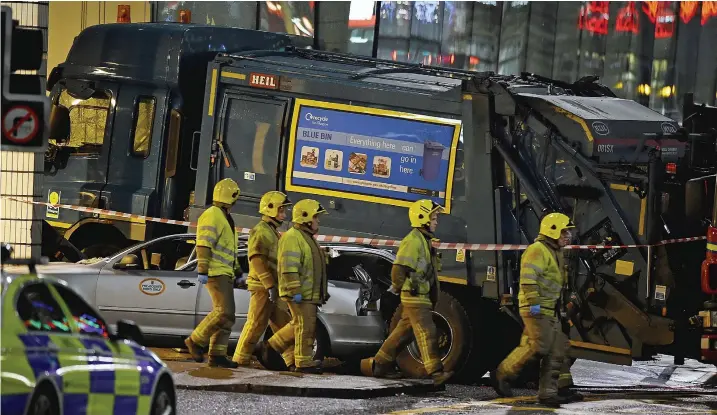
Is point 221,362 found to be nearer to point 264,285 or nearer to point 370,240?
point 264,285

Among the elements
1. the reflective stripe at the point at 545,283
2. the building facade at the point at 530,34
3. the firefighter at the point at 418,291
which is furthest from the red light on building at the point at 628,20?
the reflective stripe at the point at 545,283

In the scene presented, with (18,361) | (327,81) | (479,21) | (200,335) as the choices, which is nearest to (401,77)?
(327,81)

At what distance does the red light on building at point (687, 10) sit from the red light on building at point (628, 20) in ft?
2.94

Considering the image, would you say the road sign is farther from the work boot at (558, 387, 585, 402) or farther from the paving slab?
the work boot at (558, 387, 585, 402)

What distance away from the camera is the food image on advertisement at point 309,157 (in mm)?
16625

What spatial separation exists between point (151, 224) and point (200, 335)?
344 cm

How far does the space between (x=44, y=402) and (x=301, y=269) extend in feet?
19.2

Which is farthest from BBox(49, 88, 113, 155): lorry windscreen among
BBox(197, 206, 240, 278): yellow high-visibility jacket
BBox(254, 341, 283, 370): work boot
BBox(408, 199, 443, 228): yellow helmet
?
BBox(408, 199, 443, 228): yellow helmet

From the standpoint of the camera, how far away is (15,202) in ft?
54.2

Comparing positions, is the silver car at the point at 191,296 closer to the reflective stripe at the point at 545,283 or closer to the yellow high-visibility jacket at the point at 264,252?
the yellow high-visibility jacket at the point at 264,252

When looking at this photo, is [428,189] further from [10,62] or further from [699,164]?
[10,62]

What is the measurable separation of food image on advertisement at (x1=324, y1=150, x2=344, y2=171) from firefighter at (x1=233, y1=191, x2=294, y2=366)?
138cm

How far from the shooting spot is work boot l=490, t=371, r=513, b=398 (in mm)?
14094

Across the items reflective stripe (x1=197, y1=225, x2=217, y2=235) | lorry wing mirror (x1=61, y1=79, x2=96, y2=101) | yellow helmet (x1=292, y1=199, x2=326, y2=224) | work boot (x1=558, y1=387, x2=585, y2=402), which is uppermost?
lorry wing mirror (x1=61, y1=79, x2=96, y2=101)
